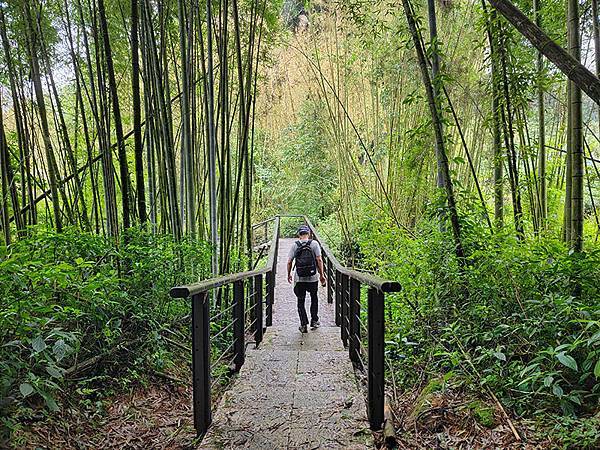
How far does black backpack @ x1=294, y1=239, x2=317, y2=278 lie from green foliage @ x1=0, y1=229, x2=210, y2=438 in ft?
3.72

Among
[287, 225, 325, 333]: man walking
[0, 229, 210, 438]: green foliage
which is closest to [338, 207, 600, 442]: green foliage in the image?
[287, 225, 325, 333]: man walking

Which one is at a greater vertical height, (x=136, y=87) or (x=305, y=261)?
(x=136, y=87)

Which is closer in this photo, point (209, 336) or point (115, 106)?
point (209, 336)

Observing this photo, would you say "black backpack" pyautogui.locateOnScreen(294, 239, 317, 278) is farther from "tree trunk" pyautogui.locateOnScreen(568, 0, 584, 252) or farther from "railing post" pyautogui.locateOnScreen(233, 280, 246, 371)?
"tree trunk" pyautogui.locateOnScreen(568, 0, 584, 252)

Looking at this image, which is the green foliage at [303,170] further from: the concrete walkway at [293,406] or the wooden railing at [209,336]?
A: the concrete walkway at [293,406]

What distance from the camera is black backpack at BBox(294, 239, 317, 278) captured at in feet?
14.1

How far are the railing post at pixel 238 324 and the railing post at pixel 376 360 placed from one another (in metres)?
1.13

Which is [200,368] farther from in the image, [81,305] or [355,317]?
[355,317]

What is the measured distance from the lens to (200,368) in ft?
6.63

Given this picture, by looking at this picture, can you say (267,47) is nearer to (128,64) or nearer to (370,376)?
(128,64)

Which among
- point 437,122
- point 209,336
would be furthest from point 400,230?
point 209,336

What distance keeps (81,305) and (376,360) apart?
1.41 metres

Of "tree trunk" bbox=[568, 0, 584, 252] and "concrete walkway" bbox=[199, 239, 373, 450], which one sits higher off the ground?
"tree trunk" bbox=[568, 0, 584, 252]

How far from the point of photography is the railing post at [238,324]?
117 inches
